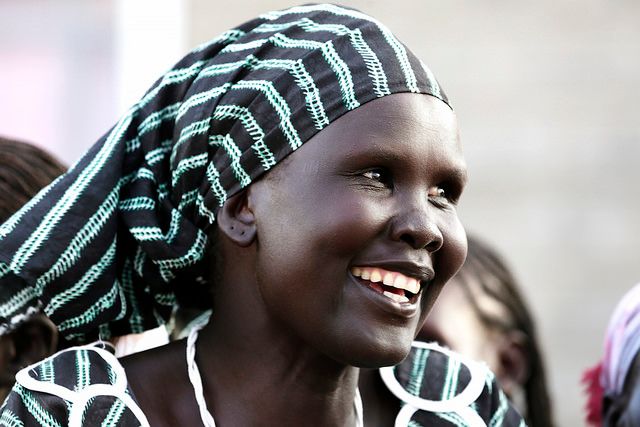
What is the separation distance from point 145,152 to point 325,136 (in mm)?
487

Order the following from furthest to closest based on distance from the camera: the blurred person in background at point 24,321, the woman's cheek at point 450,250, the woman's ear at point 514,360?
1. the woman's ear at point 514,360
2. the blurred person in background at point 24,321
3. the woman's cheek at point 450,250

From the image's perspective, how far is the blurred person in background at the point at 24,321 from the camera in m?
3.10

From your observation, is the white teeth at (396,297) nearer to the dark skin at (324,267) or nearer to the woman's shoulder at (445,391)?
the dark skin at (324,267)

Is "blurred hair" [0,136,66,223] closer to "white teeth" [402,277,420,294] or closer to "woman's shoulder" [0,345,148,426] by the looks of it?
"woman's shoulder" [0,345,148,426]

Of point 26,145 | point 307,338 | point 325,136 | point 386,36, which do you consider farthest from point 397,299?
point 26,145

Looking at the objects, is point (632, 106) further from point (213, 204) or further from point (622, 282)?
point (213, 204)

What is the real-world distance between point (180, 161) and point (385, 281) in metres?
0.55

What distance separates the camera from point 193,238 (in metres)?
2.55

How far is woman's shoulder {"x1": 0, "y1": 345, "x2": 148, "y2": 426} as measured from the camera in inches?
91.0

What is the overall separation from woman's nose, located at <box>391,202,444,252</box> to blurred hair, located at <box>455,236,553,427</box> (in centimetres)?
194

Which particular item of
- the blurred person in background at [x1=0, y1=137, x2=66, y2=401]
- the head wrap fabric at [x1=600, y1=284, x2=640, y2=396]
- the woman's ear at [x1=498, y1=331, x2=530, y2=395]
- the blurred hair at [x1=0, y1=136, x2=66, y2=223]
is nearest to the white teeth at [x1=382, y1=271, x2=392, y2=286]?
the blurred person in background at [x1=0, y1=137, x2=66, y2=401]

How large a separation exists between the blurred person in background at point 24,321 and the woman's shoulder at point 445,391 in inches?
38.5

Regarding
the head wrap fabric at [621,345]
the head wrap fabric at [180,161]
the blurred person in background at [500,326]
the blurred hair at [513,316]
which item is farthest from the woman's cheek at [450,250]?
the blurred hair at [513,316]

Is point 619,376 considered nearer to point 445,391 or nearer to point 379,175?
point 445,391
